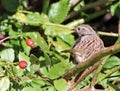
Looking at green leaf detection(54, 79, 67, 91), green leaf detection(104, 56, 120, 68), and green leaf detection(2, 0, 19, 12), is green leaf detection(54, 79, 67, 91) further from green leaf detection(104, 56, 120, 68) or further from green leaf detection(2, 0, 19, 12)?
green leaf detection(2, 0, 19, 12)

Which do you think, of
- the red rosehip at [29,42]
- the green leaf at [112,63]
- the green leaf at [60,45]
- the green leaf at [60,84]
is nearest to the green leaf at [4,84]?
the green leaf at [60,84]

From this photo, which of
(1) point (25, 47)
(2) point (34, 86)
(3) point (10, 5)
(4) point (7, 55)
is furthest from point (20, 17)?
(2) point (34, 86)

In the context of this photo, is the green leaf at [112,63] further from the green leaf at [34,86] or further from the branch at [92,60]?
the green leaf at [34,86]

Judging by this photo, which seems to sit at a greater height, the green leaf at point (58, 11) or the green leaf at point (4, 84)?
the green leaf at point (58, 11)

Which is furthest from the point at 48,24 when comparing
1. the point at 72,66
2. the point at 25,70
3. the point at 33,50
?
the point at 25,70

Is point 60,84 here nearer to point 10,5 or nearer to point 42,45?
point 42,45

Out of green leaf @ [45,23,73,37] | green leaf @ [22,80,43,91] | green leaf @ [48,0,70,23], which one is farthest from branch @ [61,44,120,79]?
green leaf @ [48,0,70,23]

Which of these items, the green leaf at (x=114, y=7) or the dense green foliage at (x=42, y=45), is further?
the green leaf at (x=114, y=7)
